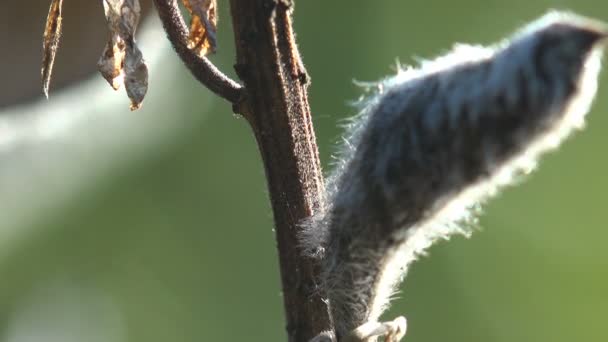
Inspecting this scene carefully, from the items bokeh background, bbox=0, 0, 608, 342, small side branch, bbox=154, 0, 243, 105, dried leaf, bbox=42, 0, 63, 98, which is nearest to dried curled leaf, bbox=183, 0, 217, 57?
small side branch, bbox=154, 0, 243, 105

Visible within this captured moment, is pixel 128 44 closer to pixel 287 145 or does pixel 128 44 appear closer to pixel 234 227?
pixel 287 145

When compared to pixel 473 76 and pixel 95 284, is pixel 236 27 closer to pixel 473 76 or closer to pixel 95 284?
pixel 473 76

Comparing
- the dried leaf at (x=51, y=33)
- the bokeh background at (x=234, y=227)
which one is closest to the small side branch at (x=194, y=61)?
the dried leaf at (x=51, y=33)

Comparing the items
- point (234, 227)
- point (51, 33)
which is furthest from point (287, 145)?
point (234, 227)

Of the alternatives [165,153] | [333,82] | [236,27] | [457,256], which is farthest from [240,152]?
[236,27]

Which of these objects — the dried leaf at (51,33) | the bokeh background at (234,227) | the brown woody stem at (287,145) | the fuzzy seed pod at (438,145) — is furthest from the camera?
the bokeh background at (234,227)

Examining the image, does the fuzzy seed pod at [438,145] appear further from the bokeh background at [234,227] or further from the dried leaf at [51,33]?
the bokeh background at [234,227]
